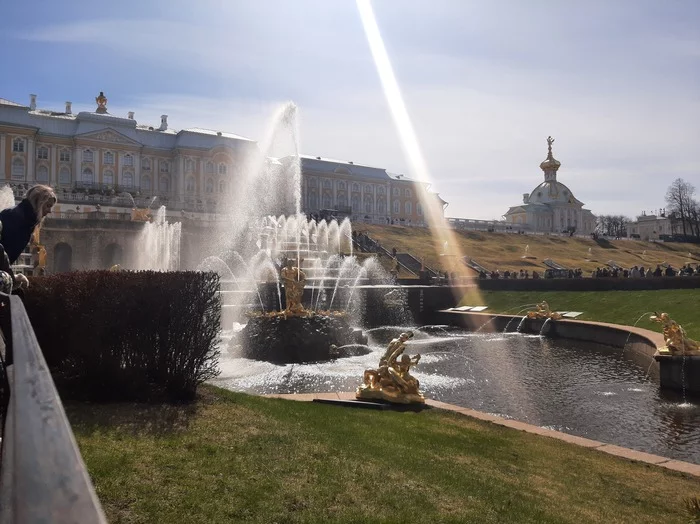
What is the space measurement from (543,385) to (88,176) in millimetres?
63438

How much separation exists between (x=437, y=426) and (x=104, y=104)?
73377 mm

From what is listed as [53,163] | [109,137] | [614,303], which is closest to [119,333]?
[614,303]

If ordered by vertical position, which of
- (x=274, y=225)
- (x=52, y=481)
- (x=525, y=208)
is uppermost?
(x=525, y=208)

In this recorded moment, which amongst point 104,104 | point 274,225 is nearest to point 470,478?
point 274,225

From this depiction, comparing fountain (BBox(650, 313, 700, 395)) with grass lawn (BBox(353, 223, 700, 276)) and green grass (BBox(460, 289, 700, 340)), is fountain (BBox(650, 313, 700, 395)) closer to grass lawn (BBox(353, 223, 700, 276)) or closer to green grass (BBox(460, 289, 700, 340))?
green grass (BBox(460, 289, 700, 340))

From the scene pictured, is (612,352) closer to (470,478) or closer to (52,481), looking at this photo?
(470,478)

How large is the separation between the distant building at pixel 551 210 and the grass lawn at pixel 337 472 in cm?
10052

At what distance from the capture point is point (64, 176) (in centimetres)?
6488

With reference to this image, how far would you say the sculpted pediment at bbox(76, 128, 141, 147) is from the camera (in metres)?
65.3

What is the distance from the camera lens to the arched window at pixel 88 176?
6569 centimetres

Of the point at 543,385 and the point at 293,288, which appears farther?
the point at 293,288

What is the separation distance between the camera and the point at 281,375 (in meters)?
14.8

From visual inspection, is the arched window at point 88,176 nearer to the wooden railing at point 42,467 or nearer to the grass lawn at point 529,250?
the grass lawn at point 529,250

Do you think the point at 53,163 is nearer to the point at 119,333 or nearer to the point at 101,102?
the point at 101,102
